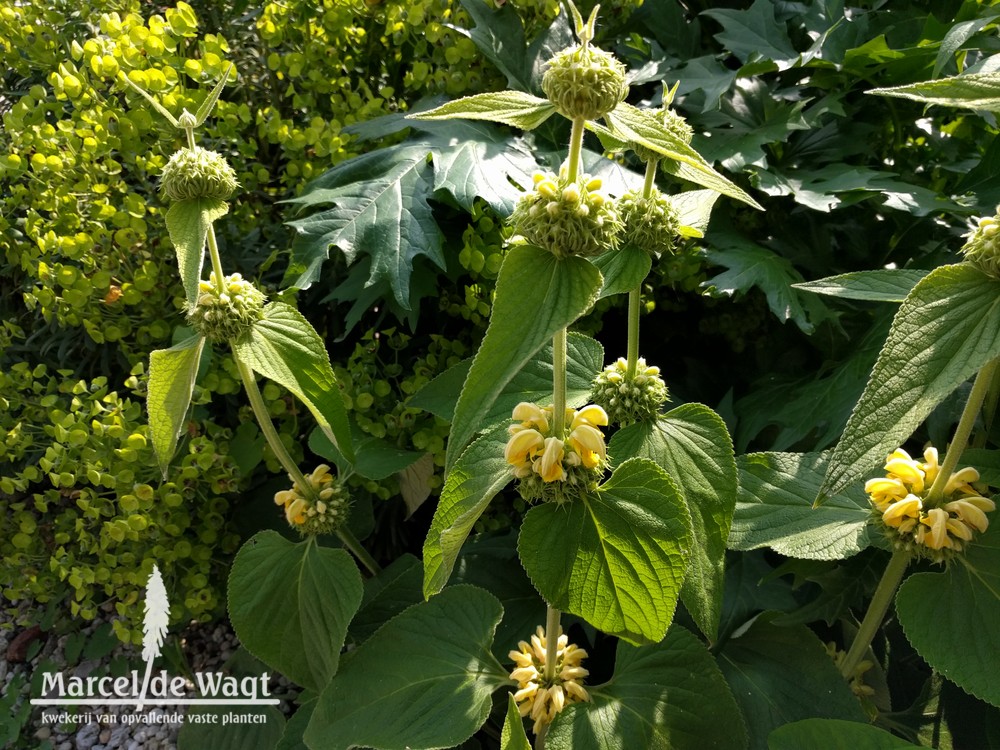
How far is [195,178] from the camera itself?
0.75 metres

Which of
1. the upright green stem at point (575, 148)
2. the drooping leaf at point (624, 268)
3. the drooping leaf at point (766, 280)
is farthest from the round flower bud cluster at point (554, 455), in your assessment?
the drooping leaf at point (766, 280)

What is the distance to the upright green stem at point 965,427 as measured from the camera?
628 mm

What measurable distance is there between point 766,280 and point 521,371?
0.45 m

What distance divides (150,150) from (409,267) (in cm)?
48

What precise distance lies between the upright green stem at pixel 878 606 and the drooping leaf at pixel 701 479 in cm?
17

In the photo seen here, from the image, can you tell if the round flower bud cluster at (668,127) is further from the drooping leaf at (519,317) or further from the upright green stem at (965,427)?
the upright green stem at (965,427)

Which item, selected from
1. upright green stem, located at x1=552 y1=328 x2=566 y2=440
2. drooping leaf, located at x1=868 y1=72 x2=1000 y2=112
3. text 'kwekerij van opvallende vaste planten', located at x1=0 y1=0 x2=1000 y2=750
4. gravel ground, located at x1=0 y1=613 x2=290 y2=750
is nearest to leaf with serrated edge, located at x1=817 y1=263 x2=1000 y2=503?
text 'kwekerij van opvallende vaste planten', located at x1=0 y1=0 x2=1000 y2=750

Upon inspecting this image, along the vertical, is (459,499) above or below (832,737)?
above

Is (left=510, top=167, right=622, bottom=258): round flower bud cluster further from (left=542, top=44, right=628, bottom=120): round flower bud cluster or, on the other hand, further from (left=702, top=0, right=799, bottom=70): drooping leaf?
(left=702, top=0, right=799, bottom=70): drooping leaf

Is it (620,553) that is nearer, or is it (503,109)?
(503,109)

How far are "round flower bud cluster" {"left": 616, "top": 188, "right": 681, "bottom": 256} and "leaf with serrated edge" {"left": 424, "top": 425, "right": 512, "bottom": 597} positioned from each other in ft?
0.78

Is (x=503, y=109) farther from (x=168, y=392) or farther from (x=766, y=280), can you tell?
(x=766, y=280)

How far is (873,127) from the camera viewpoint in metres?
1.31

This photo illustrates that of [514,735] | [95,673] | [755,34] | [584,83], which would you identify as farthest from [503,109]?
[95,673]
